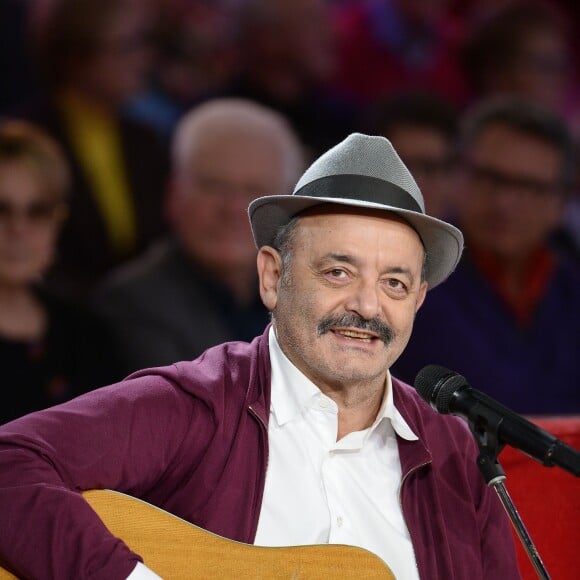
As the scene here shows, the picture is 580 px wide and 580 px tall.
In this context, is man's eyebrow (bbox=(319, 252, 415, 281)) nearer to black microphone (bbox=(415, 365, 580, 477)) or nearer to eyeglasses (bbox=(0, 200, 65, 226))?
black microphone (bbox=(415, 365, 580, 477))

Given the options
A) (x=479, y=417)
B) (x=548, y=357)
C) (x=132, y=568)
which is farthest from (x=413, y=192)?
(x=548, y=357)

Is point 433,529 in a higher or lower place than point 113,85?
lower

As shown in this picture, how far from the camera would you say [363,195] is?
2.25 meters

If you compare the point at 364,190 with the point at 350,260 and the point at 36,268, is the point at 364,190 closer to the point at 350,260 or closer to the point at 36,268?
the point at 350,260

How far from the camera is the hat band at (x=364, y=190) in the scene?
2.25 meters

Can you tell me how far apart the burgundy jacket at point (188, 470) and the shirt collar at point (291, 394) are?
0.09 ft

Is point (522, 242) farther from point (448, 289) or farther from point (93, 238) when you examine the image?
point (93, 238)

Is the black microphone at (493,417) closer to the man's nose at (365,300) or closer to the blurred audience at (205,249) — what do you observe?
the man's nose at (365,300)

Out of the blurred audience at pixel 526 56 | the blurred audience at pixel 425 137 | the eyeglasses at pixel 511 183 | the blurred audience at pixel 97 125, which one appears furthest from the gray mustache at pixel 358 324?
the blurred audience at pixel 526 56

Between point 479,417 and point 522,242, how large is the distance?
11.0ft

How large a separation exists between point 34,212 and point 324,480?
215 centimetres

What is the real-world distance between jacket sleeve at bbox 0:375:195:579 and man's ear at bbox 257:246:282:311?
34 cm

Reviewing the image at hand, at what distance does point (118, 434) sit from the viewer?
2.04 meters

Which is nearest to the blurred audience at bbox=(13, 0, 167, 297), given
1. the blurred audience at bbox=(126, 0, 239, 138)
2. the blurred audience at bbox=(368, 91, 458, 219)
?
the blurred audience at bbox=(126, 0, 239, 138)
